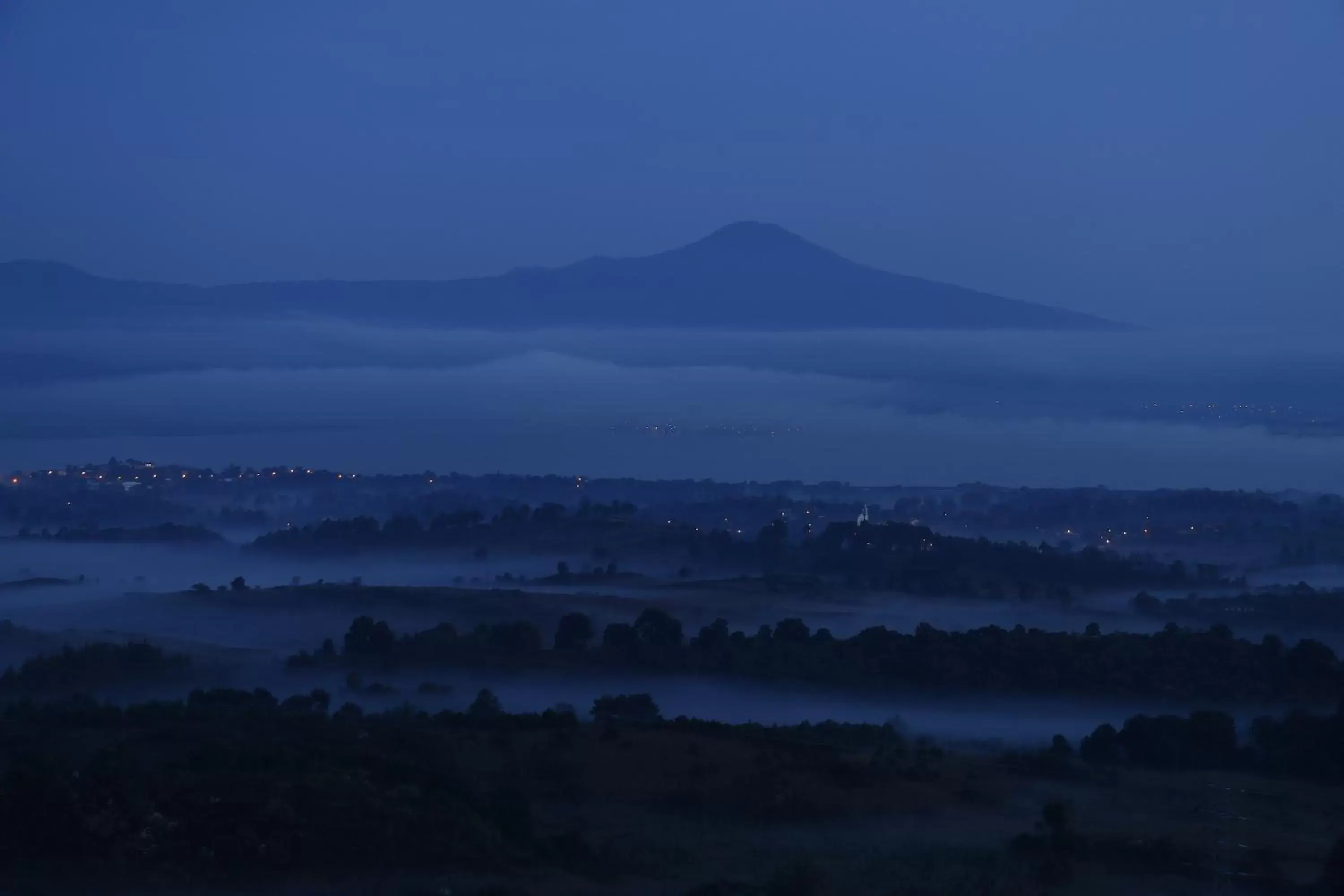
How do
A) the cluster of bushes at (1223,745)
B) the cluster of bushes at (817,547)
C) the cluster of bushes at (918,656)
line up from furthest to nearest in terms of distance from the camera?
1. the cluster of bushes at (817,547)
2. the cluster of bushes at (918,656)
3. the cluster of bushes at (1223,745)

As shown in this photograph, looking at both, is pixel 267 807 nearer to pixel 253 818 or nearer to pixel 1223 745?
pixel 253 818

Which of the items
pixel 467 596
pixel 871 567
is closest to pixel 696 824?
pixel 467 596

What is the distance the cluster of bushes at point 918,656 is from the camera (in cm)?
1725

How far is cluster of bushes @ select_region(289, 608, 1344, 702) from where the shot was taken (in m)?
17.2

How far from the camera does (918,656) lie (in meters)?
18.1

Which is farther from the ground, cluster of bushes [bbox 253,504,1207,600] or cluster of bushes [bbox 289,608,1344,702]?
cluster of bushes [bbox 253,504,1207,600]

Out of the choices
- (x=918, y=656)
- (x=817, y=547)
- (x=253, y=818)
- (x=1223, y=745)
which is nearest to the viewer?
(x=253, y=818)

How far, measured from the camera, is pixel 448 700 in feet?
55.4

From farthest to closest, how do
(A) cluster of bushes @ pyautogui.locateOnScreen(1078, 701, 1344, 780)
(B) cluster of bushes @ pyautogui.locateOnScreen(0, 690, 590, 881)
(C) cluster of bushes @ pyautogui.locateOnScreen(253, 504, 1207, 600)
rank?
(C) cluster of bushes @ pyautogui.locateOnScreen(253, 504, 1207, 600) → (A) cluster of bushes @ pyautogui.locateOnScreen(1078, 701, 1344, 780) → (B) cluster of bushes @ pyautogui.locateOnScreen(0, 690, 590, 881)

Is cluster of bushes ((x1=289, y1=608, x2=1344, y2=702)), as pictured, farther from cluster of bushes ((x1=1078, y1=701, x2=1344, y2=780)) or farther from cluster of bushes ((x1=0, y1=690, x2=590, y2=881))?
cluster of bushes ((x1=0, y1=690, x2=590, y2=881))

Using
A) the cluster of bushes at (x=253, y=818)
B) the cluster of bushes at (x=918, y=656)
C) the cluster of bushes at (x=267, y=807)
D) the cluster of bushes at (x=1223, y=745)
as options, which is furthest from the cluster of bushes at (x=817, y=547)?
the cluster of bushes at (x=253, y=818)

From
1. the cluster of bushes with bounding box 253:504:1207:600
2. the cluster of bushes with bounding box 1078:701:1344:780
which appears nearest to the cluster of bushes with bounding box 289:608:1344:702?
the cluster of bushes with bounding box 1078:701:1344:780

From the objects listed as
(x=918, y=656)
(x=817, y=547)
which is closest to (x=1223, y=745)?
(x=918, y=656)

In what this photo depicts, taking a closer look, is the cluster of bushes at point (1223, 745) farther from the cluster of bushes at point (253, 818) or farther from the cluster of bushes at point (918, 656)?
the cluster of bushes at point (253, 818)
